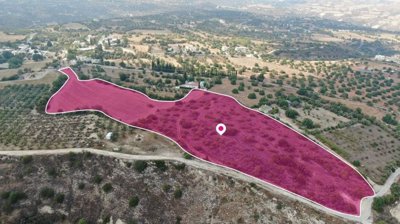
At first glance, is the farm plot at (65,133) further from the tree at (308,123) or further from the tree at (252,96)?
the tree at (252,96)

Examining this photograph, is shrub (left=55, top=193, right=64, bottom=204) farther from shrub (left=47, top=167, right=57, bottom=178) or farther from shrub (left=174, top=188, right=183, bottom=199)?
shrub (left=174, top=188, right=183, bottom=199)

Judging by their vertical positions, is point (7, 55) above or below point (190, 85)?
below

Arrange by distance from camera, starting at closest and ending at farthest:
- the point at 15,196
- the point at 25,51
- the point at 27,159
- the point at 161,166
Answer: the point at 15,196 → the point at 161,166 → the point at 27,159 → the point at 25,51

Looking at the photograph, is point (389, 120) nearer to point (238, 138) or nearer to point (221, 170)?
point (238, 138)

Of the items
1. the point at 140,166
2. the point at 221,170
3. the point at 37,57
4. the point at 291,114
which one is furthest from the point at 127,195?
the point at 37,57

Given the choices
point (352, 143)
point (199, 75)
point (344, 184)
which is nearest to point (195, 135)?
point (344, 184)

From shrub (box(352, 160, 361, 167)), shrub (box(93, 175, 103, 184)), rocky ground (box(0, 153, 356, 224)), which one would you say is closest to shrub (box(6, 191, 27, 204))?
rocky ground (box(0, 153, 356, 224))
